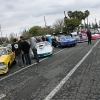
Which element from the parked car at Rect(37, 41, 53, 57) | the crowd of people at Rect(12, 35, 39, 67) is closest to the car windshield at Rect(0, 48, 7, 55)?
the crowd of people at Rect(12, 35, 39, 67)

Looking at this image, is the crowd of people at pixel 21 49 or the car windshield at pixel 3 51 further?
the car windshield at pixel 3 51

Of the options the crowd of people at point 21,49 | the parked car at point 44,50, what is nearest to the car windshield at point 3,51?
the crowd of people at point 21,49

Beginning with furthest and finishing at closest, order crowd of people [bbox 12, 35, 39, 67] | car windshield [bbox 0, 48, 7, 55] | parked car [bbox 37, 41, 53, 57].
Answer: parked car [bbox 37, 41, 53, 57] → car windshield [bbox 0, 48, 7, 55] → crowd of people [bbox 12, 35, 39, 67]

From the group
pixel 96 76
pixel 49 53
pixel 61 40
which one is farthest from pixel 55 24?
pixel 96 76

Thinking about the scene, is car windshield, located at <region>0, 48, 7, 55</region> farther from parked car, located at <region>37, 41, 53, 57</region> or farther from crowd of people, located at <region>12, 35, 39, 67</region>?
parked car, located at <region>37, 41, 53, 57</region>

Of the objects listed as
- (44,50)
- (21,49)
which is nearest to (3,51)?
(21,49)

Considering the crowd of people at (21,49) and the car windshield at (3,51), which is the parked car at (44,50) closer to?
the crowd of people at (21,49)

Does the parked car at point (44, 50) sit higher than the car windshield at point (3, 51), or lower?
lower

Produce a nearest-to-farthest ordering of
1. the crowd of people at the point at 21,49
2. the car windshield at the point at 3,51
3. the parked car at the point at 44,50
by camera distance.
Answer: the crowd of people at the point at 21,49
the car windshield at the point at 3,51
the parked car at the point at 44,50

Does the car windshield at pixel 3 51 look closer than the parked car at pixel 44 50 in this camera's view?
Yes

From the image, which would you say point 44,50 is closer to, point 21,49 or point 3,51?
point 21,49

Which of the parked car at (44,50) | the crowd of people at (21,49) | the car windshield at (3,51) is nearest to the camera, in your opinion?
the crowd of people at (21,49)

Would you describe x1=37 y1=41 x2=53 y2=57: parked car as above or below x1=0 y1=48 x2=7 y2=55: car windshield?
below

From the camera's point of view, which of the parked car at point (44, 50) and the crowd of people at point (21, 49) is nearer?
the crowd of people at point (21, 49)
